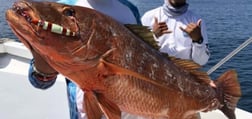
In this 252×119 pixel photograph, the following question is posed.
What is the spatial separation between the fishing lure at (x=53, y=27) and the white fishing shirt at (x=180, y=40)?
2201mm

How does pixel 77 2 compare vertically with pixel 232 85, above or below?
above

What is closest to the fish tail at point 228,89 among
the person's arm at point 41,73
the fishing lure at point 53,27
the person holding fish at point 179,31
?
the person's arm at point 41,73

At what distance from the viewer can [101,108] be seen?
5.87 feet

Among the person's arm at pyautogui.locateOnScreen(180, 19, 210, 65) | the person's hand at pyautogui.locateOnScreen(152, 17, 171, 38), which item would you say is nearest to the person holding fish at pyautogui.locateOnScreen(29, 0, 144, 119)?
the person's hand at pyautogui.locateOnScreen(152, 17, 171, 38)

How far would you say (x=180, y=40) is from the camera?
13.5ft

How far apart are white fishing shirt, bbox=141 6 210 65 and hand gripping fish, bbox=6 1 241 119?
5.65 ft

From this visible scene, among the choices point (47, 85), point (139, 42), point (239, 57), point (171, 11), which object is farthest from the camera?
point (239, 57)

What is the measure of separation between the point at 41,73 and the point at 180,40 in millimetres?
2215

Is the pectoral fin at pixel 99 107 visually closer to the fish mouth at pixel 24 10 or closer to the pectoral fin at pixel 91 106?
the pectoral fin at pixel 91 106

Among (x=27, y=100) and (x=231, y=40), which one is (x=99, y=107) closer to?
(x=27, y=100)

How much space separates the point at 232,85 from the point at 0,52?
2.85 metres

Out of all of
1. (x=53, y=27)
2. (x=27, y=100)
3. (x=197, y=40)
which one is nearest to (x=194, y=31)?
(x=197, y=40)

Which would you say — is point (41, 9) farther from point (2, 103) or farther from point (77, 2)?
point (2, 103)

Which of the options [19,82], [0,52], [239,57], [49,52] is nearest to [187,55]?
[19,82]
